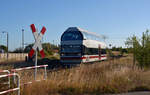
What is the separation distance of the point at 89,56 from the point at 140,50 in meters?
7.83

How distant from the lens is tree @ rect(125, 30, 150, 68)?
18.1 metres

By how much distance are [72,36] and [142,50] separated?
8269 millimetres

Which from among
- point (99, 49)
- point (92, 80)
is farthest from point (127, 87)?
point (99, 49)

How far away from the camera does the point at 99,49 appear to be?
2961 cm

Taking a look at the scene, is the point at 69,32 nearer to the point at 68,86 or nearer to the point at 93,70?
the point at 93,70

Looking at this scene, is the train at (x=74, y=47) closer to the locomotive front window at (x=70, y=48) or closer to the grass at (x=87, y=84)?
the locomotive front window at (x=70, y=48)

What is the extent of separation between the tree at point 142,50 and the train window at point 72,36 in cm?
628

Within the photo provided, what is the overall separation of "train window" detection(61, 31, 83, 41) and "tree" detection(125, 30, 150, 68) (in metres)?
6.28

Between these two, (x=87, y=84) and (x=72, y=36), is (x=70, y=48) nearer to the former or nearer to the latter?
(x=72, y=36)

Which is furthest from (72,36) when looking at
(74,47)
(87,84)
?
(87,84)

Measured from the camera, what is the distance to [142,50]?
1827 centimetres

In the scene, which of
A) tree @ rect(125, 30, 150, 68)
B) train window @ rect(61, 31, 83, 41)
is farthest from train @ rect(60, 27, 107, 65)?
tree @ rect(125, 30, 150, 68)

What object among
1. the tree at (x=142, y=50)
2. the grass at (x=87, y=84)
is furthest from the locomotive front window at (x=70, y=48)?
the grass at (x=87, y=84)

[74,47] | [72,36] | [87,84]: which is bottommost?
[87,84]
